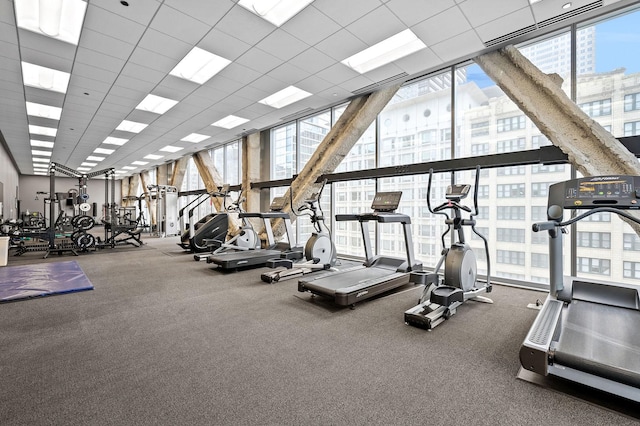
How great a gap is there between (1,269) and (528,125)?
9.05 meters

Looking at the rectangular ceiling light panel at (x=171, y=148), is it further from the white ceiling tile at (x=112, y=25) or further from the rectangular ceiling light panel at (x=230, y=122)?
the white ceiling tile at (x=112, y=25)

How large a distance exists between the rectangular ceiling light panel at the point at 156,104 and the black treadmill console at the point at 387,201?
4.85 meters

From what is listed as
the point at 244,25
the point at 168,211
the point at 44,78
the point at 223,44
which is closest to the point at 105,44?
the point at 223,44

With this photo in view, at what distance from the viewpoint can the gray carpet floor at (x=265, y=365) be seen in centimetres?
164

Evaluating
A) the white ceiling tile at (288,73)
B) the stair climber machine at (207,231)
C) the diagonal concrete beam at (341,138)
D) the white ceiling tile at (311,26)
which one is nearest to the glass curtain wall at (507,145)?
the diagonal concrete beam at (341,138)

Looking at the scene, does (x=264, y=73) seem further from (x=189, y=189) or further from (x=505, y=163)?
(x=189, y=189)

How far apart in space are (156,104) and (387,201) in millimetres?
5533

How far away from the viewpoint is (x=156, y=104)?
6.50m

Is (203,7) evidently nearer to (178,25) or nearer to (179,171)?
(178,25)

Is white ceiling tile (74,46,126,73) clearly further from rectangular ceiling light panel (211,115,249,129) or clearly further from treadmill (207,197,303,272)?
treadmill (207,197,303,272)

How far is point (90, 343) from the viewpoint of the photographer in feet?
8.21

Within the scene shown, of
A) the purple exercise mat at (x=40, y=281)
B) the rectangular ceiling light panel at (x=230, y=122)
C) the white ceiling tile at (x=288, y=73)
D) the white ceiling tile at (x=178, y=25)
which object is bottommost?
the purple exercise mat at (x=40, y=281)

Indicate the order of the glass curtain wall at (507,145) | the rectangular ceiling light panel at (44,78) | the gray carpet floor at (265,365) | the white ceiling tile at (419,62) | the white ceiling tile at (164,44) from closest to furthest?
the gray carpet floor at (265,365), the glass curtain wall at (507,145), the white ceiling tile at (164,44), the white ceiling tile at (419,62), the rectangular ceiling light panel at (44,78)

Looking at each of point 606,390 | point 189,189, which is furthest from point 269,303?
point 189,189
